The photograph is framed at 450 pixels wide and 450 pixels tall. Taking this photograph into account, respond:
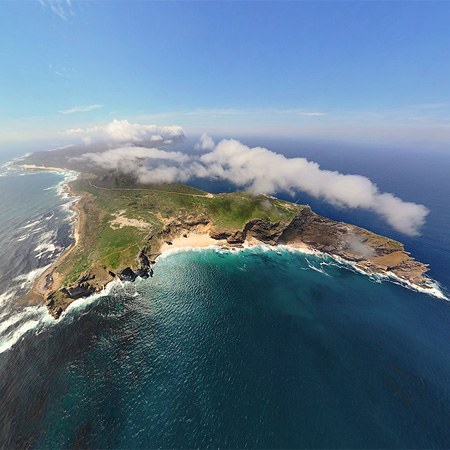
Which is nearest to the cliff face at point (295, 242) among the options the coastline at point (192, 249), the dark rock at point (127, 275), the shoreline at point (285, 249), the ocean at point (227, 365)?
the dark rock at point (127, 275)

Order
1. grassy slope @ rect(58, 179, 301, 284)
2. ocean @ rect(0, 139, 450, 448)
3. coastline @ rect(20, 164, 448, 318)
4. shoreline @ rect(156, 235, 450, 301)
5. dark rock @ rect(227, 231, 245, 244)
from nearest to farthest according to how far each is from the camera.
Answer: ocean @ rect(0, 139, 450, 448) → coastline @ rect(20, 164, 448, 318) → grassy slope @ rect(58, 179, 301, 284) → shoreline @ rect(156, 235, 450, 301) → dark rock @ rect(227, 231, 245, 244)

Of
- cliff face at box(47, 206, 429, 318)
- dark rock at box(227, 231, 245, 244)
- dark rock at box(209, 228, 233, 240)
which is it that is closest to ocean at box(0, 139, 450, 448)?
cliff face at box(47, 206, 429, 318)

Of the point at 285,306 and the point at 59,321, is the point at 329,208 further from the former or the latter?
the point at 59,321

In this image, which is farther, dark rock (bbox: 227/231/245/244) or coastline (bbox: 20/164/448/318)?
dark rock (bbox: 227/231/245/244)

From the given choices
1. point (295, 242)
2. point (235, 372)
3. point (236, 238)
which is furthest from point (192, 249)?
point (235, 372)

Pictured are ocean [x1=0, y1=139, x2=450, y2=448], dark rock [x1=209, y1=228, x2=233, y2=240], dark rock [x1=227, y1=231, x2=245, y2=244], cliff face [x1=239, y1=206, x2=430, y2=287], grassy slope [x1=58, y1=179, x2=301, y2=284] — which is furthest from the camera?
dark rock [x1=209, y1=228, x2=233, y2=240]

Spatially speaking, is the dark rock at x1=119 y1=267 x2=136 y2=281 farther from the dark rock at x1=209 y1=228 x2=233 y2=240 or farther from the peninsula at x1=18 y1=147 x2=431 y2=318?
the dark rock at x1=209 y1=228 x2=233 y2=240

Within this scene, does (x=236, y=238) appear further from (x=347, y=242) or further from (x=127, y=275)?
(x=347, y=242)

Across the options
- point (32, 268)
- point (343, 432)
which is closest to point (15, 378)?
point (32, 268)
